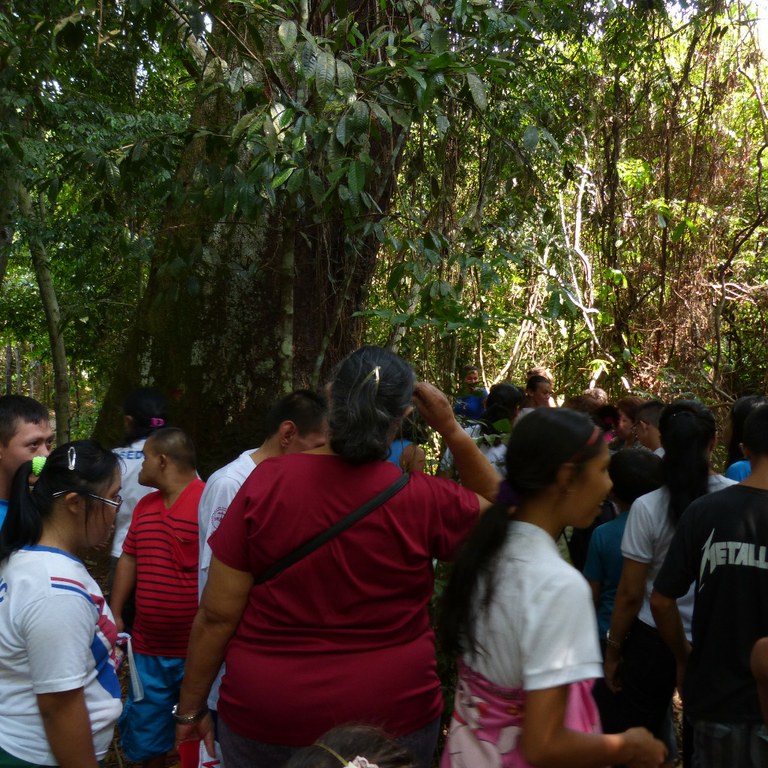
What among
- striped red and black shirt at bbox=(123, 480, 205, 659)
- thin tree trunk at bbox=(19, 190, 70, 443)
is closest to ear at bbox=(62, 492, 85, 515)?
striped red and black shirt at bbox=(123, 480, 205, 659)

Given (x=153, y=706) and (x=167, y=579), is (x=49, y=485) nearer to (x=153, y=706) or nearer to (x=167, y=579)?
(x=167, y=579)

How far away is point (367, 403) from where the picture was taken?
224 cm

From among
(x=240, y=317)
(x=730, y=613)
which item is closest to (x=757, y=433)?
(x=730, y=613)

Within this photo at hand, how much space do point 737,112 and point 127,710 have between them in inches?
391

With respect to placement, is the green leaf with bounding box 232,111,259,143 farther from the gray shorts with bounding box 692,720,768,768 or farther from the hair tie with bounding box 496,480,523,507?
the gray shorts with bounding box 692,720,768,768

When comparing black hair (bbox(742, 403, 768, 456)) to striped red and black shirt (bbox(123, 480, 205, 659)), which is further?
striped red and black shirt (bbox(123, 480, 205, 659))

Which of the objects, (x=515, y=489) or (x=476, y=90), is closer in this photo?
(x=515, y=489)

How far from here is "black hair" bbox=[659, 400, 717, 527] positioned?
323 cm

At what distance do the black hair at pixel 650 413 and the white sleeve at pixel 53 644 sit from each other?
3.73 m

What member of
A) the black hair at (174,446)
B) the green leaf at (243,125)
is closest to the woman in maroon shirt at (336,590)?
the black hair at (174,446)

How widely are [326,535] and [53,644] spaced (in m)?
0.73

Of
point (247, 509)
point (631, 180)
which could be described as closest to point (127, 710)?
point (247, 509)

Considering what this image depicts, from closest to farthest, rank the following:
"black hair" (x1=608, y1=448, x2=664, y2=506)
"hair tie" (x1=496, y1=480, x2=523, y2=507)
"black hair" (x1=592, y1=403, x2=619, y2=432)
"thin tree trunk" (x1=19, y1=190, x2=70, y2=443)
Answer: "hair tie" (x1=496, y1=480, x2=523, y2=507) < "black hair" (x1=608, y1=448, x2=664, y2=506) < "black hair" (x1=592, y1=403, x2=619, y2=432) < "thin tree trunk" (x1=19, y1=190, x2=70, y2=443)

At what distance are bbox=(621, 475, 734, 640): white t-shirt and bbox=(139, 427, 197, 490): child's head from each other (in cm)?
191
